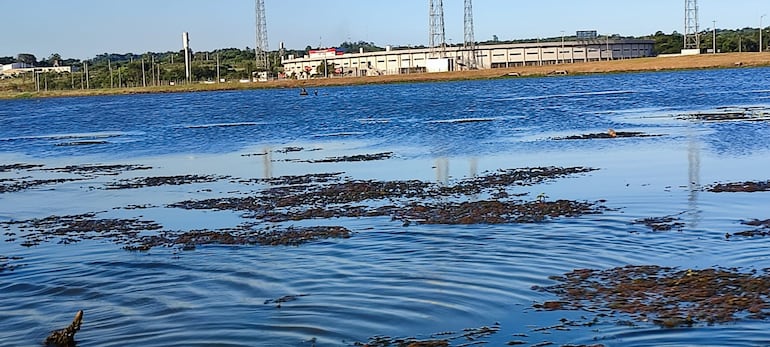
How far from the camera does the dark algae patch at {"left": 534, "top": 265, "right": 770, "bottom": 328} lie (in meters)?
11.0

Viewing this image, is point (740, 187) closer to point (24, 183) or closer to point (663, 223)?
point (663, 223)

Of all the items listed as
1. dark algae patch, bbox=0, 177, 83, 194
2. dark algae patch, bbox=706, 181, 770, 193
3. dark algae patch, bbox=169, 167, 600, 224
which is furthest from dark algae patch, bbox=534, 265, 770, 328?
dark algae patch, bbox=0, 177, 83, 194

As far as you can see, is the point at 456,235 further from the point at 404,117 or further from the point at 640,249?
the point at 404,117

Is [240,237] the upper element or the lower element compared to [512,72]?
lower

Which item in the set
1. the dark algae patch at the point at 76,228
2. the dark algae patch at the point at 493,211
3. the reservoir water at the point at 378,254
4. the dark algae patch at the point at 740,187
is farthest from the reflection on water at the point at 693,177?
the dark algae patch at the point at 76,228

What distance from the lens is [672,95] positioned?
77688 millimetres

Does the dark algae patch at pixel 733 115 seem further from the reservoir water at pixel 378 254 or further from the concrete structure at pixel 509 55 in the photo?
the concrete structure at pixel 509 55

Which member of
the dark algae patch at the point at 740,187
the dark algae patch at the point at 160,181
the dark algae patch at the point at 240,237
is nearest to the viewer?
the dark algae patch at the point at 240,237

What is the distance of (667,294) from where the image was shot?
11930mm

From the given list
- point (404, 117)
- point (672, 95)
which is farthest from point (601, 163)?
point (672, 95)

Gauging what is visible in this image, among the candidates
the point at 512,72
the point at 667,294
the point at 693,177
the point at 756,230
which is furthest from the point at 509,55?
the point at 667,294

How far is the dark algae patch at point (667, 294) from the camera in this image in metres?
11.0

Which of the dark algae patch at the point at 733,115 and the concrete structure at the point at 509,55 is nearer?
the dark algae patch at the point at 733,115

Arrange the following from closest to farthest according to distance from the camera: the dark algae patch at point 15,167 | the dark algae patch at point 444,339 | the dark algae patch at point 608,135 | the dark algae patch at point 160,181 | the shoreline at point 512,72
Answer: the dark algae patch at point 444,339 < the dark algae patch at point 160,181 < the dark algae patch at point 15,167 < the dark algae patch at point 608,135 < the shoreline at point 512,72
